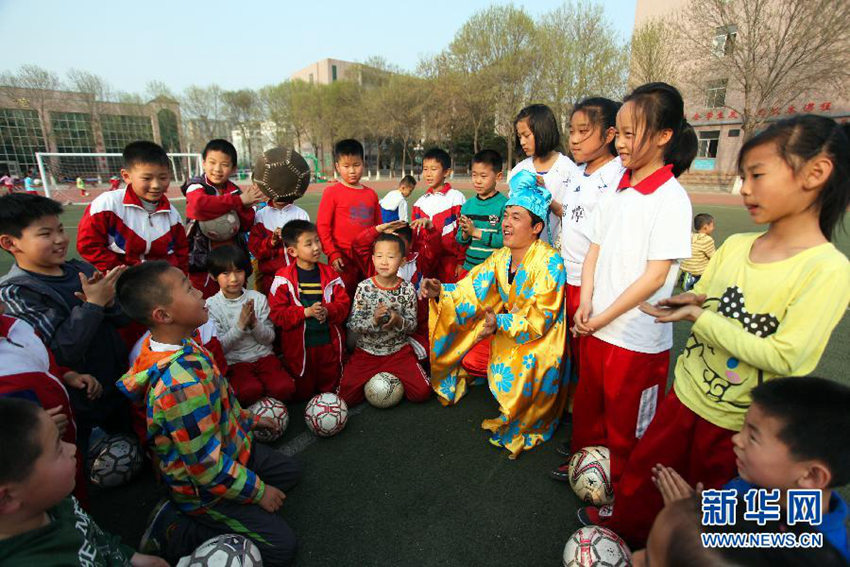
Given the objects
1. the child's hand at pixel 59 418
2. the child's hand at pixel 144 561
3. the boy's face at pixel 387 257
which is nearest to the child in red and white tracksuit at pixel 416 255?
the boy's face at pixel 387 257

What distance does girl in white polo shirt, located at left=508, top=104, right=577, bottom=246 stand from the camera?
373 cm

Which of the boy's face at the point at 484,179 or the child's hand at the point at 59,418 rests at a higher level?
the boy's face at the point at 484,179

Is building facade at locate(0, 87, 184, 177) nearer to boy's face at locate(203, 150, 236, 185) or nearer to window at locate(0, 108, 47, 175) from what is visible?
window at locate(0, 108, 47, 175)

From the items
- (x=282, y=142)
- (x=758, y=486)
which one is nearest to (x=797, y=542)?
(x=758, y=486)

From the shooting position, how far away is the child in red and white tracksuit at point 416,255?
4.26 metres

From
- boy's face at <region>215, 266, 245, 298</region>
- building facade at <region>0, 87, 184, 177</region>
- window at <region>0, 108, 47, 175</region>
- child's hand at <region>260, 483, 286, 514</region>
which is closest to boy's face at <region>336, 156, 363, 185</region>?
boy's face at <region>215, 266, 245, 298</region>

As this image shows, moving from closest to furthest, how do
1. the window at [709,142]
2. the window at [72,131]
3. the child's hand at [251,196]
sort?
→ the child's hand at [251,196] < the window at [709,142] < the window at [72,131]

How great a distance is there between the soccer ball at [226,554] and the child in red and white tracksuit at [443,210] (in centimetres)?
340

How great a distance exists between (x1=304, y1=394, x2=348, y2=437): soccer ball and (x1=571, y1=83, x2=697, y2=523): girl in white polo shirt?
1.86m

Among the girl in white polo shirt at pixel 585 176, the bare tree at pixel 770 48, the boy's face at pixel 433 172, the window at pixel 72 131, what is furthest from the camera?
the window at pixel 72 131

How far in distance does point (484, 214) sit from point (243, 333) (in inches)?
103

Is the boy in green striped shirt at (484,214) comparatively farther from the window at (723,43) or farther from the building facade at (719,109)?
the building facade at (719,109)

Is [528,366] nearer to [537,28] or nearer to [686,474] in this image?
[686,474]

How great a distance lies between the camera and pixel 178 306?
7.26 ft
